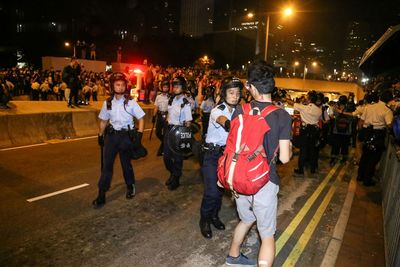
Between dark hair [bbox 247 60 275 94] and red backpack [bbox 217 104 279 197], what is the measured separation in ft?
0.59

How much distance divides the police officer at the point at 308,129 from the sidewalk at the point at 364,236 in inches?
63.5

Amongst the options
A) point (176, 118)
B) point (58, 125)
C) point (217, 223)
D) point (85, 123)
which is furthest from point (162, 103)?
point (217, 223)

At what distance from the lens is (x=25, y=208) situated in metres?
5.15

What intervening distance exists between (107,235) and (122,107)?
200 cm

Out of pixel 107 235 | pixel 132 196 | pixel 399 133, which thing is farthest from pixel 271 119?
pixel 132 196

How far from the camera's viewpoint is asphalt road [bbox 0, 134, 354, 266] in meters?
4.01

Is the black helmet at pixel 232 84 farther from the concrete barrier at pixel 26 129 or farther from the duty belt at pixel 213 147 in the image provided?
the concrete barrier at pixel 26 129

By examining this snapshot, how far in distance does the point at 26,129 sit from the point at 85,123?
2.22 meters

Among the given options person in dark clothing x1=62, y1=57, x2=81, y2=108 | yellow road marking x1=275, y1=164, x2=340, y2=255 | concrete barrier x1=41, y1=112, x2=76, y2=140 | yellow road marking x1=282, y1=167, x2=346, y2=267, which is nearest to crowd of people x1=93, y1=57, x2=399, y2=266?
yellow road marking x1=282, y1=167, x2=346, y2=267

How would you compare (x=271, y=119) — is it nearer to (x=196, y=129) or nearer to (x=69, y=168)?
(x=196, y=129)

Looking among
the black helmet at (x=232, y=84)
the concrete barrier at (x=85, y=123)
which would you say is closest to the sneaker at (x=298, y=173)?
the black helmet at (x=232, y=84)

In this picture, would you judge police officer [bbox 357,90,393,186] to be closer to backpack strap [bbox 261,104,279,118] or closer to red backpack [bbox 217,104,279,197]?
backpack strap [bbox 261,104,279,118]

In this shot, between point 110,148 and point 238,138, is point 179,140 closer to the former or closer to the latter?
point 110,148

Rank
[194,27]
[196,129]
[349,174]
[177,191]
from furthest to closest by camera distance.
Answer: [194,27] → [349,174] → [196,129] → [177,191]
